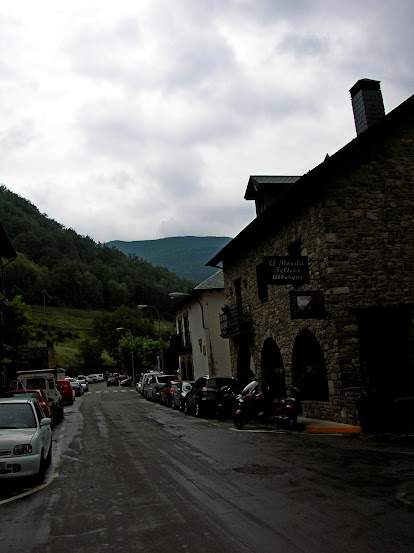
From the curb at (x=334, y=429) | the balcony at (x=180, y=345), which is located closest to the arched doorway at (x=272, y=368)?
the curb at (x=334, y=429)

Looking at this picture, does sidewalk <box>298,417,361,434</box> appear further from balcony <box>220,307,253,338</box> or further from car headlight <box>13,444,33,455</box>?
car headlight <box>13,444,33,455</box>

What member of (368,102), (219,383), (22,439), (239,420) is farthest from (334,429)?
(368,102)

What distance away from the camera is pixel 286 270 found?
1627 cm

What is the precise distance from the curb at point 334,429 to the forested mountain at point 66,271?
365ft

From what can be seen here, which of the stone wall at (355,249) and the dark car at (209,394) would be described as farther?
the dark car at (209,394)

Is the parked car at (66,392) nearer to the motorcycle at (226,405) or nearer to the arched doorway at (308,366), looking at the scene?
Result: the motorcycle at (226,405)

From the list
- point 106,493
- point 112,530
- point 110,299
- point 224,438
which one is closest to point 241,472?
point 106,493

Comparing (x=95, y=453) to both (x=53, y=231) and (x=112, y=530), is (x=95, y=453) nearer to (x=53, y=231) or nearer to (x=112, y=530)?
(x=112, y=530)

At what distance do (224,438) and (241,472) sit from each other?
4952mm

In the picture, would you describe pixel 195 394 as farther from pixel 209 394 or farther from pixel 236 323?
pixel 236 323

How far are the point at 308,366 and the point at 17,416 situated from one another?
11.4 metres

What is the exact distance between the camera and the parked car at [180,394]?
941 inches

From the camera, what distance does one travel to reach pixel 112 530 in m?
5.68

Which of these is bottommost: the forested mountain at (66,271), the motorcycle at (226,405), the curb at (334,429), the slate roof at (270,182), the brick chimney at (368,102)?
the curb at (334,429)
